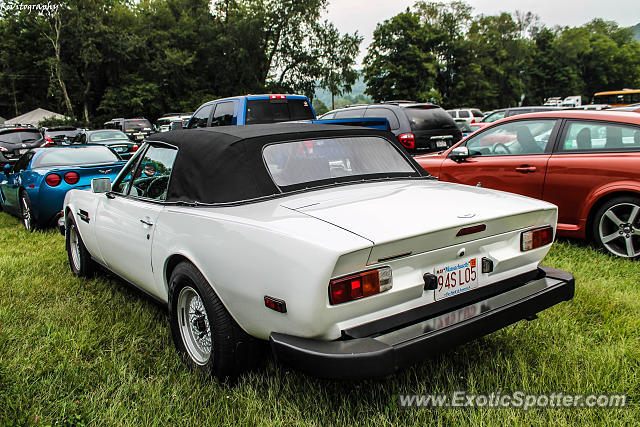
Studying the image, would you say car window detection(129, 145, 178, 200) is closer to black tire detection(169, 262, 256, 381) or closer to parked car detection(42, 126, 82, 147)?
black tire detection(169, 262, 256, 381)

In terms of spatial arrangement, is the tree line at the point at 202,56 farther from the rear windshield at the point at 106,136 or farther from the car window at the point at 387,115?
the car window at the point at 387,115

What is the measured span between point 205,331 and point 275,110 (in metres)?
7.73

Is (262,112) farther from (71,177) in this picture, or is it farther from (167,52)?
(167,52)

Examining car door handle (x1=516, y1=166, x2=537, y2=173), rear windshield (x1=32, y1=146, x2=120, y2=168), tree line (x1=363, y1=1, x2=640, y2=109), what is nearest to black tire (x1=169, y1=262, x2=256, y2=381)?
car door handle (x1=516, y1=166, x2=537, y2=173)

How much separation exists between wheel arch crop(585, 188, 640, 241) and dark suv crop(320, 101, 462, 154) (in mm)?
4647

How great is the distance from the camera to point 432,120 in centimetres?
995

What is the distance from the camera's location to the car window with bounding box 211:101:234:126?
1003cm

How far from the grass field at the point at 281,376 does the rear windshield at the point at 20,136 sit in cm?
1643

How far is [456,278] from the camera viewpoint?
254 cm

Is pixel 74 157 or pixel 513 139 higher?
pixel 513 139

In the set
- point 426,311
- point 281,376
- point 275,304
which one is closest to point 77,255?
point 281,376

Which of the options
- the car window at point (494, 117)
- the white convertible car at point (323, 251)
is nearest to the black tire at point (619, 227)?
the white convertible car at point (323, 251)

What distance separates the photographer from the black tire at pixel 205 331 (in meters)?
2.60

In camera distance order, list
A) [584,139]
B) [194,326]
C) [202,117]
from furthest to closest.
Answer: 1. [202,117]
2. [584,139]
3. [194,326]
